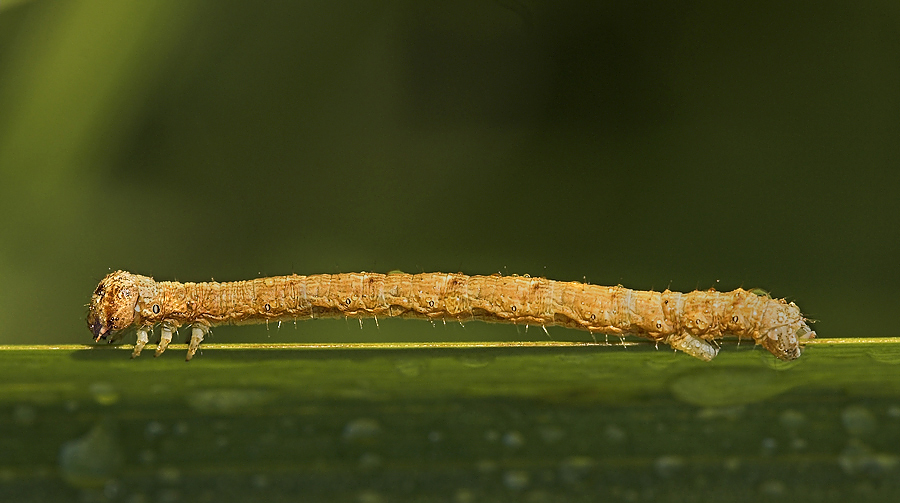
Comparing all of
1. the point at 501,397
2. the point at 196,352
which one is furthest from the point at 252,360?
the point at 501,397

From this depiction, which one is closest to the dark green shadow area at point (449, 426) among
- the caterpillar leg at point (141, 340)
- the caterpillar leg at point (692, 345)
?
the caterpillar leg at point (141, 340)

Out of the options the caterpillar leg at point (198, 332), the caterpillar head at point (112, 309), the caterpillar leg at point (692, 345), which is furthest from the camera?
the caterpillar head at point (112, 309)

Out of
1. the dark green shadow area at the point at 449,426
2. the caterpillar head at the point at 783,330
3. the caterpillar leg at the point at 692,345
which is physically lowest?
the dark green shadow area at the point at 449,426

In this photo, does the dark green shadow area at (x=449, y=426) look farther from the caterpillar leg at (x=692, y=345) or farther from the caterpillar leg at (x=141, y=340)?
the caterpillar leg at (x=692, y=345)

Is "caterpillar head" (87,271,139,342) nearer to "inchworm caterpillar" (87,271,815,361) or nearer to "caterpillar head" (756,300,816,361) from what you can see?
"inchworm caterpillar" (87,271,815,361)

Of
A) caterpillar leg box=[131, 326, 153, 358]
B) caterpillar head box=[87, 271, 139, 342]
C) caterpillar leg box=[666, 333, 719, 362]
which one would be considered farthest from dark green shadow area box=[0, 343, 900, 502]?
caterpillar head box=[87, 271, 139, 342]

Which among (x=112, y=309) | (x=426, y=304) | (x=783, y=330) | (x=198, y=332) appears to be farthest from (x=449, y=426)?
(x=112, y=309)
